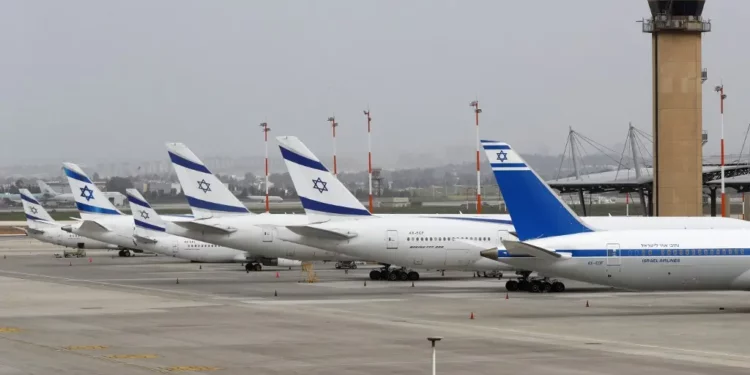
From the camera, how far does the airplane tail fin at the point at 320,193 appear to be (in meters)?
62.8

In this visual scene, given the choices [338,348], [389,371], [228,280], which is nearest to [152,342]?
[338,348]

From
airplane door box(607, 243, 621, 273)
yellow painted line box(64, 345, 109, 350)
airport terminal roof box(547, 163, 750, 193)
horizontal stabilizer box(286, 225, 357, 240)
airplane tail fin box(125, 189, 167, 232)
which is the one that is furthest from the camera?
airport terminal roof box(547, 163, 750, 193)

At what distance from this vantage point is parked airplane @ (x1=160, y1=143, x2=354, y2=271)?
67250mm

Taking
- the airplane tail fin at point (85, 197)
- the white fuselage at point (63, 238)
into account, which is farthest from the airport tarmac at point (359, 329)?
the white fuselage at point (63, 238)

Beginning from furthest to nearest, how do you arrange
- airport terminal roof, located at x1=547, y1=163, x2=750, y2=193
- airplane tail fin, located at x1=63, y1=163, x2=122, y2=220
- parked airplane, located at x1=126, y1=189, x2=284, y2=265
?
airplane tail fin, located at x1=63, y1=163, x2=122, y2=220 → airport terminal roof, located at x1=547, y1=163, x2=750, y2=193 → parked airplane, located at x1=126, y1=189, x2=284, y2=265

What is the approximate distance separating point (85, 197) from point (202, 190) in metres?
30.0

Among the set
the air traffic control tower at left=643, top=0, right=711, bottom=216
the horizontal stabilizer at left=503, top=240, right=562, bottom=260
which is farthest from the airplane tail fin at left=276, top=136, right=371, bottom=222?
the air traffic control tower at left=643, top=0, right=711, bottom=216

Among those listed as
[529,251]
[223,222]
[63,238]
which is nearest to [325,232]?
[223,222]

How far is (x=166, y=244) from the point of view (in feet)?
274

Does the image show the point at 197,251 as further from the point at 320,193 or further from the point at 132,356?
the point at 132,356

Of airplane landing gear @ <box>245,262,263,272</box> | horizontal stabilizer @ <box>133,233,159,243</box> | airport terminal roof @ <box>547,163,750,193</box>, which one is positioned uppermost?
airport terminal roof @ <box>547,163,750,193</box>

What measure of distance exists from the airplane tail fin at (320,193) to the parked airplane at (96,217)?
33614 millimetres

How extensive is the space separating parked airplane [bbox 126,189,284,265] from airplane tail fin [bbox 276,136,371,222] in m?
19.4

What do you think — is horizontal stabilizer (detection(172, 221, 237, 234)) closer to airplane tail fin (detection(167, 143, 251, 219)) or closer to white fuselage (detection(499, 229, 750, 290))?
airplane tail fin (detection(167, 143, 251, 219))
